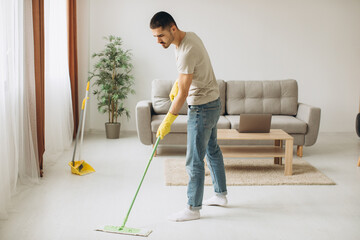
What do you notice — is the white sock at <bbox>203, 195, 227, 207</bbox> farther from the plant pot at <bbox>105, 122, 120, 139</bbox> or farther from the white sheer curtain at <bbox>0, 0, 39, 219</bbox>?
the plant pot at <bbox>105, 122, 120, 139</bbox>

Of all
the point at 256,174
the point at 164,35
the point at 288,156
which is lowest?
the point at 256,174

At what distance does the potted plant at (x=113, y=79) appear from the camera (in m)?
5.13

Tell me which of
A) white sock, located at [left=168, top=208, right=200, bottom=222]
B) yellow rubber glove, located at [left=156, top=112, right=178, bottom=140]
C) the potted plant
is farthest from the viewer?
the potted plant

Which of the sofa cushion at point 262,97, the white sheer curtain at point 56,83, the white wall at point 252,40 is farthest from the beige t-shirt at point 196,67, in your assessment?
the white wall at point 252,40

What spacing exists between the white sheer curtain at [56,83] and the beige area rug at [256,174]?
1.21m

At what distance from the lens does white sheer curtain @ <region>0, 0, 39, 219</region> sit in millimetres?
2750

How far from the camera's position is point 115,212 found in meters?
2.75

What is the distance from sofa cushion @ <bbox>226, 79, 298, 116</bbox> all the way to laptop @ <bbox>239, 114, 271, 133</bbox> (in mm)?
1028

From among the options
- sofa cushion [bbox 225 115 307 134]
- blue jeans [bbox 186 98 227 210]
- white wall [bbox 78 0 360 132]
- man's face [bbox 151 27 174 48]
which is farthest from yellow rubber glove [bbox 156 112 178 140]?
white wall [bbox 78 0 360 132]

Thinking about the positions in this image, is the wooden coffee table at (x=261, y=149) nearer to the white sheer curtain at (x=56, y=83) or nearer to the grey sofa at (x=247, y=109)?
the grey sofa at (x=247, y=109)

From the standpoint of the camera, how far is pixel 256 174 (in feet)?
12.1

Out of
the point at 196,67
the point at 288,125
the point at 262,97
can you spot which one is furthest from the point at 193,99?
the point at 262,97

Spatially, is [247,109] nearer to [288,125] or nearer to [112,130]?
[288,125]

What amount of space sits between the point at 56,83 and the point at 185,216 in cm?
238
